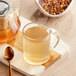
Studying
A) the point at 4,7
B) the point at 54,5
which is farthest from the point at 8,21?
the point at 54,5

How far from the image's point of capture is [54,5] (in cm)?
167

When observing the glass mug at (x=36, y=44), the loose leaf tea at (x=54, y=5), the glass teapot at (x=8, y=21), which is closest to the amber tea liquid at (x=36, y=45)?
the glass mug at (x=36, y=44)

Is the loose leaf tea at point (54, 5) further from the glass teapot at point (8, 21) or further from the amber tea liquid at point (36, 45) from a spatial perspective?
the amber tea liquid at point (36, 45)

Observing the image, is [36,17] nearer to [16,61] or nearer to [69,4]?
[69,4]

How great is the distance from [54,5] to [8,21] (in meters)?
0.35

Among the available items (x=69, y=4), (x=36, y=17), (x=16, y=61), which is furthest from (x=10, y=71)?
(x=69, y=4)

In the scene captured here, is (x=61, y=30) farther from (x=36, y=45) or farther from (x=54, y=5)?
(x=36, y=45)

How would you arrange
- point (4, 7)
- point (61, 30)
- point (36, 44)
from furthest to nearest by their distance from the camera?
point (61, 30), point (4, 7), point (36, 44)

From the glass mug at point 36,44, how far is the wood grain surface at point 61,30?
0.25ft

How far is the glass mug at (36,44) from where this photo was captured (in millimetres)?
1287

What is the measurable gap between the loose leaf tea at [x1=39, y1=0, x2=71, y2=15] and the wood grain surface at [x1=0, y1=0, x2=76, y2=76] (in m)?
0.04

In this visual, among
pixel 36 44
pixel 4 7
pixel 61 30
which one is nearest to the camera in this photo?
pixel 36 44

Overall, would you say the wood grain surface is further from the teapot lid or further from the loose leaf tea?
the teapot lid

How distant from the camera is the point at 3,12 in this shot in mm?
1375
